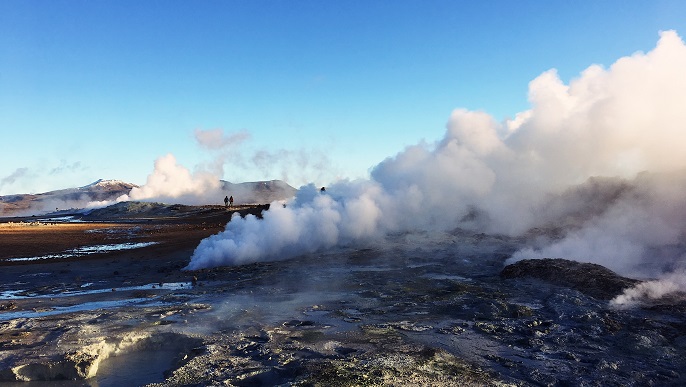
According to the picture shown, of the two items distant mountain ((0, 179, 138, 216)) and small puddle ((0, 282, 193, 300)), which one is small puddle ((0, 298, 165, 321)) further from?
distant mountain ((0, 179, 138, 216))

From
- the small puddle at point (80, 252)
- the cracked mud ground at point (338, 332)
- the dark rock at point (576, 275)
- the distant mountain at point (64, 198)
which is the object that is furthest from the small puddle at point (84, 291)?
the distant mountain at point (64, 198)

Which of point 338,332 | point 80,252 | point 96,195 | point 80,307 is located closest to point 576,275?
point 338,332

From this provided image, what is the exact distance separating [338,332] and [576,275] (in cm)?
620

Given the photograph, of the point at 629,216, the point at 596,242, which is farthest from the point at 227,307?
the point at 629,216

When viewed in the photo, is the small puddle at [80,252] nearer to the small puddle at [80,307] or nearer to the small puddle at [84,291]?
the small puddle at [84,291]

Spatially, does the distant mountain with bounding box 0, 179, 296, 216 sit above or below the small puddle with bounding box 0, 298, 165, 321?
above

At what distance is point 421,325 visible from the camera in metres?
6.88

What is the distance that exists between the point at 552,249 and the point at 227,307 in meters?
9.85

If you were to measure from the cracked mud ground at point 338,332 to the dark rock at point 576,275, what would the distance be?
6.5 inches

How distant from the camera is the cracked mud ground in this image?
5.04 meters

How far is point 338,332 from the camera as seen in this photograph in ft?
21.5

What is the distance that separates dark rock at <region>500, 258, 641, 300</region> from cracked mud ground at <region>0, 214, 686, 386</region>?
0.54 ft

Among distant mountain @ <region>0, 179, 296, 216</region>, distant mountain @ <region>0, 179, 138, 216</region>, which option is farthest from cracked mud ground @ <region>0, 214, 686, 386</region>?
distant mountain @ <region>0, 179, 138, 216</region>

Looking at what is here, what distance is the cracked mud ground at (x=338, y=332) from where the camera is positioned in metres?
5.04
